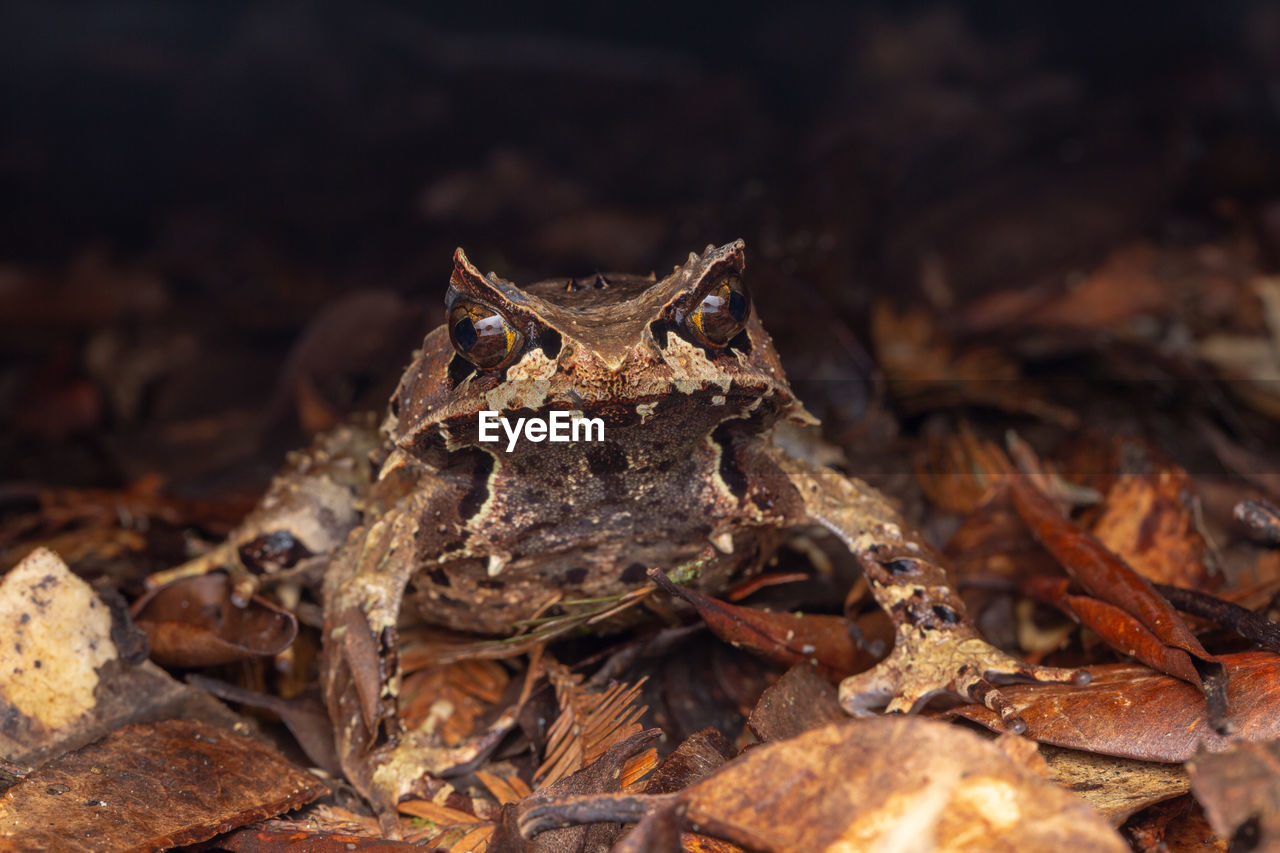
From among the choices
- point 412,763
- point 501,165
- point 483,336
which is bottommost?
point 412,763

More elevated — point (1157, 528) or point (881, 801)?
point (881, 801)

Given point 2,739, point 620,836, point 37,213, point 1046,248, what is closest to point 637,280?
point 620,836

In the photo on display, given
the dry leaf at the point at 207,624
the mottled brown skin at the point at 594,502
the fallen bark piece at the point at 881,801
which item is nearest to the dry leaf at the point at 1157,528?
the mottled brown skin at the point at 594,502

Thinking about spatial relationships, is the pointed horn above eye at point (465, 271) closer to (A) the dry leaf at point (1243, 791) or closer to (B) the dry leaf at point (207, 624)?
(B) the dry leaf at point (207, 624)

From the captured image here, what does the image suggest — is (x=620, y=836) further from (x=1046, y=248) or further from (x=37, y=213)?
(x=37, y=213)

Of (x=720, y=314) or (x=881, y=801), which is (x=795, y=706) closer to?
(x=881, y=801)

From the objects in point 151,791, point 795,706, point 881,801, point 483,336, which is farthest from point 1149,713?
point 151,791
